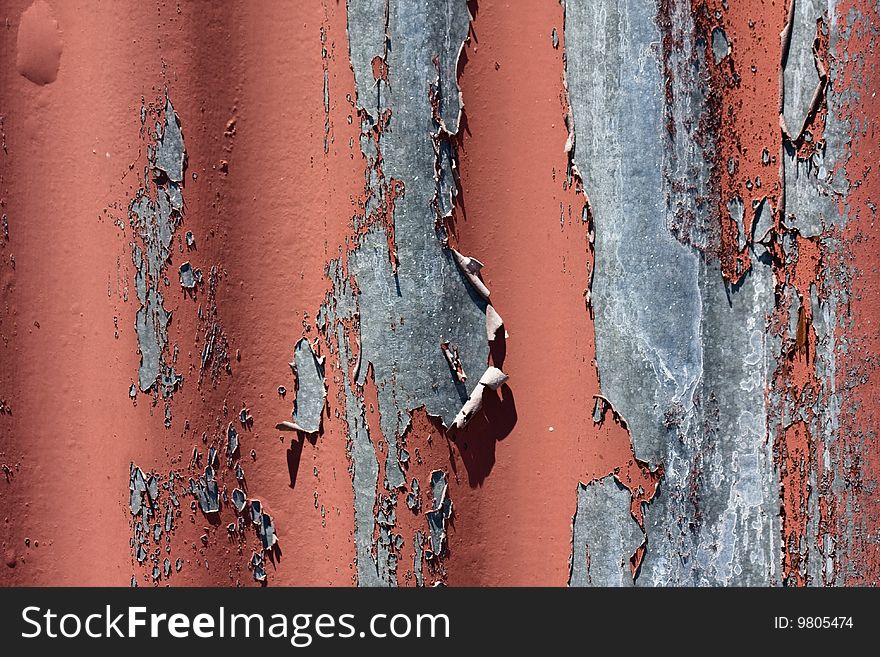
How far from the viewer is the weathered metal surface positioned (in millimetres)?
720

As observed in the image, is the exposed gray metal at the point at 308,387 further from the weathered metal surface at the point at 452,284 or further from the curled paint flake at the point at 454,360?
the curled paint flake at the point at 454,360

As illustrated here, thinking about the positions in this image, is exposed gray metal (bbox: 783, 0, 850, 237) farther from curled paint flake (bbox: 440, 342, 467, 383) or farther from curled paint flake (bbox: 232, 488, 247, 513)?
curled paint flake (bbox: 232, 488, 247, 513)

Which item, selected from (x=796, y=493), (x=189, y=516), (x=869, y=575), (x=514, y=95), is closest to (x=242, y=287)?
(x=189, y=516)

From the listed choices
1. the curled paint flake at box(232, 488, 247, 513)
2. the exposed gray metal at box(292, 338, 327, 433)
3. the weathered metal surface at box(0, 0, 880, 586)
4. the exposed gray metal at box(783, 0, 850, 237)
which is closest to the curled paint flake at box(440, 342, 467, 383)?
the weathered metal surface at box(0, 0, 880, 586)

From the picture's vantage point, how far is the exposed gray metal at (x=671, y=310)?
72 cm

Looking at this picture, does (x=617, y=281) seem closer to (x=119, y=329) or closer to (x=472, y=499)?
(x=472, y=499)

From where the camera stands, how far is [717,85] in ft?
2.36

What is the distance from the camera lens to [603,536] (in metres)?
0.74

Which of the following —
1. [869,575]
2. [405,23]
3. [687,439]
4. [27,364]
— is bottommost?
[869,575]

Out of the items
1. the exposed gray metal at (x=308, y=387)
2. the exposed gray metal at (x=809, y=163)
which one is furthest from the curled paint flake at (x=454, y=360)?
the exposed gray metal at (x=809, y=163)

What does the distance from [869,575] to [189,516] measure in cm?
80

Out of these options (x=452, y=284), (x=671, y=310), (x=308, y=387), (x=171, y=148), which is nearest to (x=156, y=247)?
(x=171, y=148)

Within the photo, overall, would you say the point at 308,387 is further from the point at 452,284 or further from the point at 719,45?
the point at 719,45

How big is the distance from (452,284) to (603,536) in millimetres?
344
